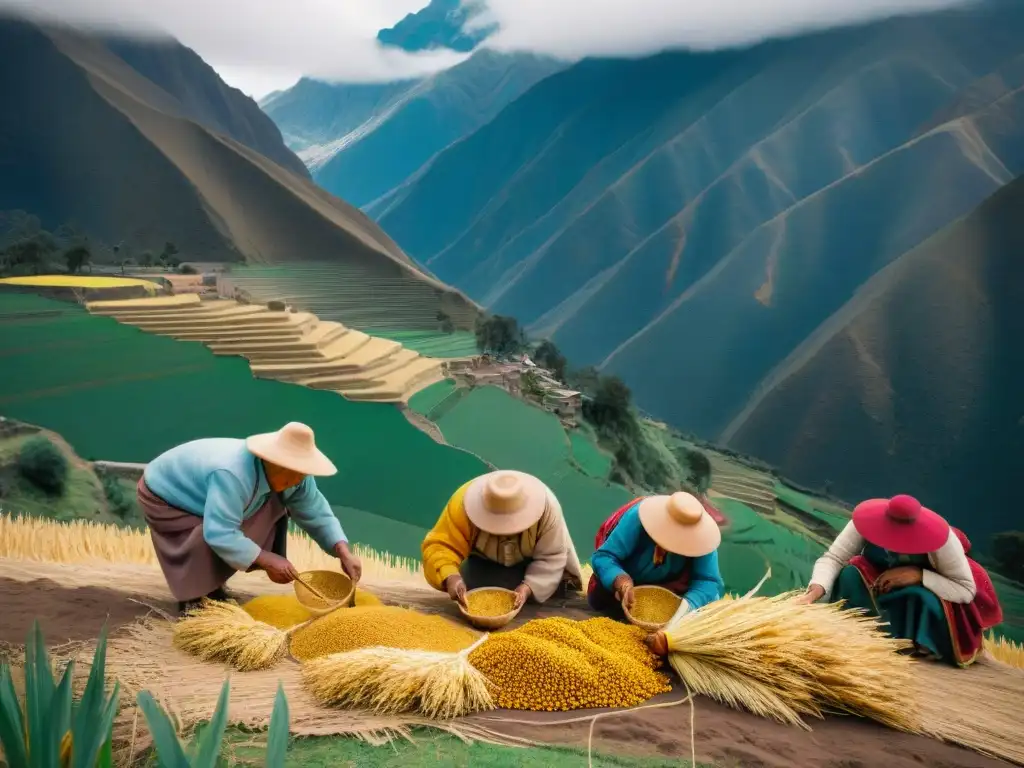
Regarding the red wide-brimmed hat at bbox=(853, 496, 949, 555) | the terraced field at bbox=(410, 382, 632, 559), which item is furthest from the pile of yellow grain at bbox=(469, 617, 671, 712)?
the terraced field at bbox=(410, 382, 632, 559)

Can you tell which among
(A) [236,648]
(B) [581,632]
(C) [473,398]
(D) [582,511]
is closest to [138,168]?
(C) [473,398]

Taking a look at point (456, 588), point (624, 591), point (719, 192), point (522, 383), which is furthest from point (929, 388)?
point (456, 588)

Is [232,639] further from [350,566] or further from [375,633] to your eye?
[350,566]

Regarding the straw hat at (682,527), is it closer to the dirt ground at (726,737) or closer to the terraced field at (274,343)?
the dirt ground at (726,737)

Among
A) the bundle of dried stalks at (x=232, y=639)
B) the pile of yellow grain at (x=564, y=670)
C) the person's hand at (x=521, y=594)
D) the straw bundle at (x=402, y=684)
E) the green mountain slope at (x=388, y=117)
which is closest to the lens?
the straw bundle at (x=402, y=684)

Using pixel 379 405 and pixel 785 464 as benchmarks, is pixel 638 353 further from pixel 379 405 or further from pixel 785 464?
pixel 379 405

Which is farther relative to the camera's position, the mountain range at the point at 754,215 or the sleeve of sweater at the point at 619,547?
the mountain range at the point at 754,215

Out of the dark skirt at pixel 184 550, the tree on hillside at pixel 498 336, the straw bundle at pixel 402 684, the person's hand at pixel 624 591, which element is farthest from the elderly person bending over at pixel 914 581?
the tree on hillside at pixel 498 336
